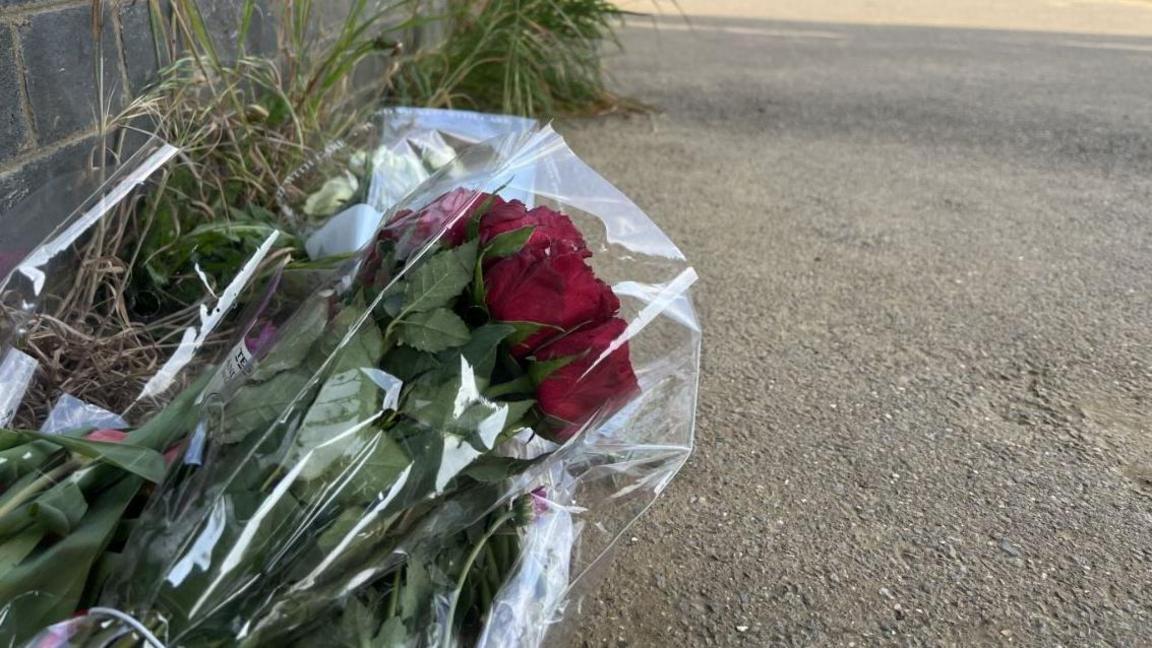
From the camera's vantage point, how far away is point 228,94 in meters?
2.40

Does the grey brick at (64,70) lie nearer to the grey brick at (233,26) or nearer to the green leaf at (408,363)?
the grey brick at (233,26)

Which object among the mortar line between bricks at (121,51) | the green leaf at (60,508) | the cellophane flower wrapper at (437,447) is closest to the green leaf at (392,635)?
the cellophane flower wrapper at (437,447)

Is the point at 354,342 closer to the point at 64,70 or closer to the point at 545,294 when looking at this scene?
the point at 545,294

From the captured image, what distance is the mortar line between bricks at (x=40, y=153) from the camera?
195cm

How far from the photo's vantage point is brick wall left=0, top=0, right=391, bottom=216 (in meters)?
1.94

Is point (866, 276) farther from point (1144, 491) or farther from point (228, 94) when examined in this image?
point (228, 94)

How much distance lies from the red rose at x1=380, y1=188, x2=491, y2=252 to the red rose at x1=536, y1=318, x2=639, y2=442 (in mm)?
206

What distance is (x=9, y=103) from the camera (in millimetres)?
1934

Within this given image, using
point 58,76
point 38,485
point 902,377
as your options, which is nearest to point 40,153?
point 58,76

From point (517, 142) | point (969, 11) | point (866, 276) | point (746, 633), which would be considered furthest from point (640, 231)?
point (969, 11)

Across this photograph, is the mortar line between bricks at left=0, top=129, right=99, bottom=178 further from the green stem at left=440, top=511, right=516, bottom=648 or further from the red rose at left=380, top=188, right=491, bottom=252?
the green stem at left=440, top=511, right=516, bottom=648

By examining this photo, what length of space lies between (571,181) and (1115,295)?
2.01 m

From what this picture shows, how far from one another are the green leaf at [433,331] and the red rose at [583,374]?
0.10 metres

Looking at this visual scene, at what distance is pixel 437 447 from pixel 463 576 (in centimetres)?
19
